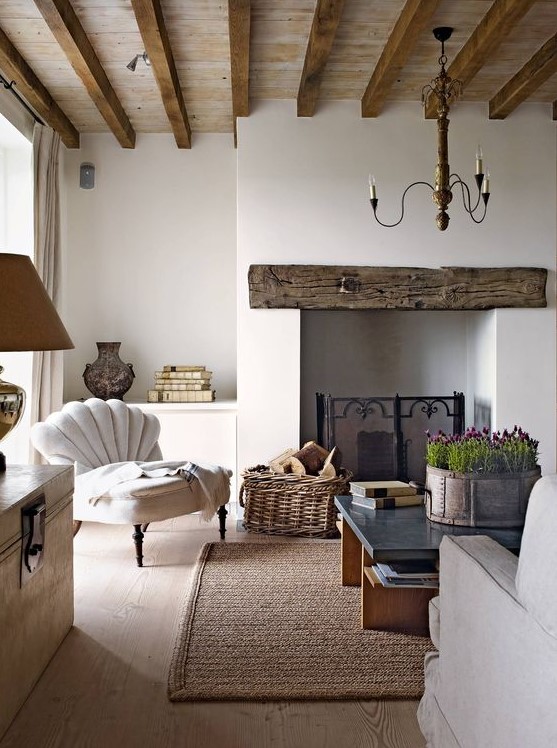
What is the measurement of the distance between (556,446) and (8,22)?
401cm

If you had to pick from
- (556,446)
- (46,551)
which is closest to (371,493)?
(46,551)

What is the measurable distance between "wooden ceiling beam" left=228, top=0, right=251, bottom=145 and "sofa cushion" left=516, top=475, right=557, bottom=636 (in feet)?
8.88

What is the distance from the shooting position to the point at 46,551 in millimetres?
2459

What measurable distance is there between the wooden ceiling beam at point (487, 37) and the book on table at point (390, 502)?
7.17 ft

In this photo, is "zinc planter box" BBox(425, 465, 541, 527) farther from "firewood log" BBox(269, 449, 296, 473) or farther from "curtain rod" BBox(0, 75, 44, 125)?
"curtain rod" BBox(0, 75, 44, 125)

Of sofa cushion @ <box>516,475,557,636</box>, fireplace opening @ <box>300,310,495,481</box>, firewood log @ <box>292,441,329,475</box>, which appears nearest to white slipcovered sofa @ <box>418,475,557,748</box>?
sofa cushion @ <box>516,475,557,636</box>

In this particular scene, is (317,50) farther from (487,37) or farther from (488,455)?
(488,455)

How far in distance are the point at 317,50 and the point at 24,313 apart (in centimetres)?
231

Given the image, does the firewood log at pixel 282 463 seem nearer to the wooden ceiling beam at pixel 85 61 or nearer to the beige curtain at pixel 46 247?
the beige curtain at pixel 46 247

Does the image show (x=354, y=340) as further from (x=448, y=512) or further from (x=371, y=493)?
(x=448, y=512)

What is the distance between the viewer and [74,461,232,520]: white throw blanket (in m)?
3.69

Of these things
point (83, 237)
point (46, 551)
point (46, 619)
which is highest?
point (83, 237)

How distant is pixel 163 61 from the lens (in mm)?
3873

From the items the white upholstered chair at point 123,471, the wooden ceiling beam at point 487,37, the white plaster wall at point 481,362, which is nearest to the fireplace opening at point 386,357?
the white plaster wall at point 481,362
